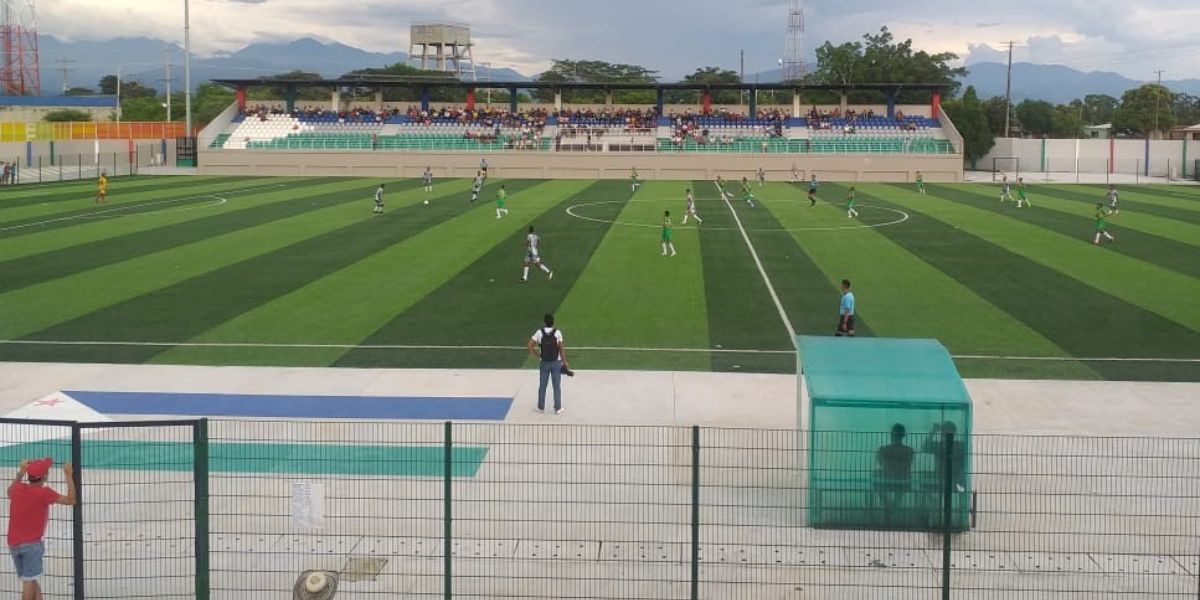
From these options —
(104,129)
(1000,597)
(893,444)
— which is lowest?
(1000,597)

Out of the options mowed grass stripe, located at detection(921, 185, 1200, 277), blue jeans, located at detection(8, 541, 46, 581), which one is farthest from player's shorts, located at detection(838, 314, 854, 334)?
blue jeans, located at detection(8, 541, 46, 581)

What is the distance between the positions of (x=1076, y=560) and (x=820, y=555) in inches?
99.4

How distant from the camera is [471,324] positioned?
78.2ft

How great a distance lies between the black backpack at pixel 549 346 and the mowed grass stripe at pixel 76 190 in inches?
1577

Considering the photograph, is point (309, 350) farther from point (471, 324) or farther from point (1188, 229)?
point (1188, 229)

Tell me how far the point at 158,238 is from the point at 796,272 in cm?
2254

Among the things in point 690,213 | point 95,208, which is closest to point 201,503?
point 690,213

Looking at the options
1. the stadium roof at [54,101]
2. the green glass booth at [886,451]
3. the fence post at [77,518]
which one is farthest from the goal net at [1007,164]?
the stadium roof at [54,101]

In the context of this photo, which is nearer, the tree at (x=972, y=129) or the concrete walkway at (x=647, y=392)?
the concrete walkway at (x=647, y=392)

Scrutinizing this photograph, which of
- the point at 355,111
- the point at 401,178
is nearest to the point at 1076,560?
the point at 401,178

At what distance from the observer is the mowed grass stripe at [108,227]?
3606 cm

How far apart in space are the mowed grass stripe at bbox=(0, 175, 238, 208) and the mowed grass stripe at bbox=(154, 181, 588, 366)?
76.5 feet

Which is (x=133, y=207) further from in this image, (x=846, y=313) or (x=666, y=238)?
(x=846, y=313)

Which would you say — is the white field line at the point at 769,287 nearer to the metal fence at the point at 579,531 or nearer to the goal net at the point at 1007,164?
the metal fence at the point at 579,531
